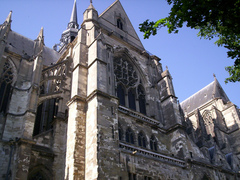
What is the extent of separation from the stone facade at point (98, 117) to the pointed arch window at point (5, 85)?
0.06m

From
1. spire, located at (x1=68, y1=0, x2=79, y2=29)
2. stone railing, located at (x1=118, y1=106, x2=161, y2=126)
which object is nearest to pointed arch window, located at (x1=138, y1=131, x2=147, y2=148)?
stone railing, located at (x1=118, y1=106, x2=161, y2=126)

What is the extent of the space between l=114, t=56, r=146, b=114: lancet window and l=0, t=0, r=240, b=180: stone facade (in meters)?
0.07

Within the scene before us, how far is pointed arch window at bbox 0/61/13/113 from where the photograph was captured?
1658 centimetres

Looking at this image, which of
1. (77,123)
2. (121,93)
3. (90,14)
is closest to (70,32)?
(90,14)

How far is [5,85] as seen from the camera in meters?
17.5

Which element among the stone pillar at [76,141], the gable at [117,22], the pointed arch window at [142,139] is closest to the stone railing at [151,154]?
the pointed arch window at [142,139]

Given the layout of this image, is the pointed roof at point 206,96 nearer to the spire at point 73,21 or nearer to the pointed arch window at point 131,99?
the pointed arch window at point 131,99

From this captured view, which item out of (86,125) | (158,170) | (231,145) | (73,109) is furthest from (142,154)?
(231,145)

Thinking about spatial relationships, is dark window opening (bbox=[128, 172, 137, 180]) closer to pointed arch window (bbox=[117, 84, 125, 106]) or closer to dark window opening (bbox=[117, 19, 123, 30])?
pointed arch window (bbox=[117, 84, 125, 106])

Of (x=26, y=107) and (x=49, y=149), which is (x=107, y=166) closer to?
(x=49, y=149)

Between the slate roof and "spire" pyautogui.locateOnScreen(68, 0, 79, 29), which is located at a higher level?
"spire" pyautogui.locateOnScreen(68, 0, 79, 29)

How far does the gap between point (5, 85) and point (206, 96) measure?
87.9 ft

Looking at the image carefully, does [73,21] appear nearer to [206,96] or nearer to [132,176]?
[206,96]

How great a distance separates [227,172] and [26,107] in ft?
45.8
